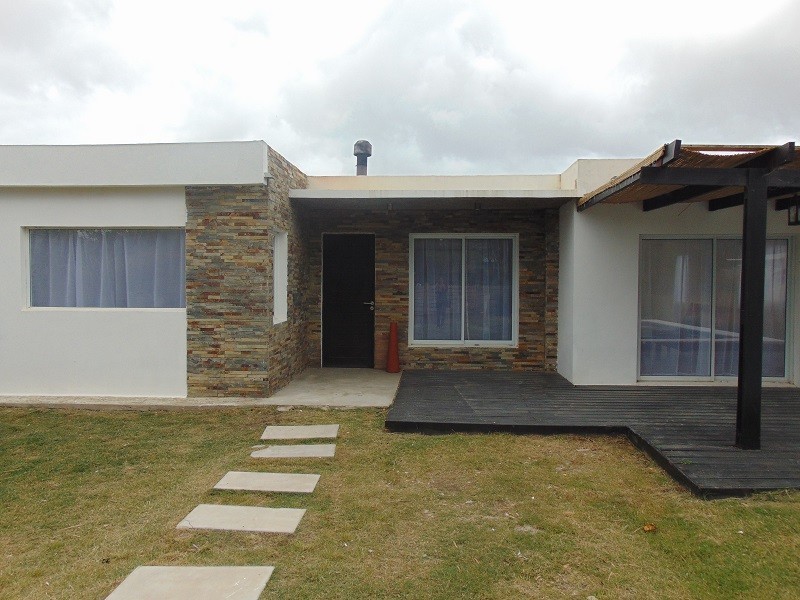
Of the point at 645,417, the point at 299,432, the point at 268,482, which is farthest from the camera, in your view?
the point at 645,417

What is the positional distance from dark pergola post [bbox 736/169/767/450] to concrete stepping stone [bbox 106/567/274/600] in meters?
4.15

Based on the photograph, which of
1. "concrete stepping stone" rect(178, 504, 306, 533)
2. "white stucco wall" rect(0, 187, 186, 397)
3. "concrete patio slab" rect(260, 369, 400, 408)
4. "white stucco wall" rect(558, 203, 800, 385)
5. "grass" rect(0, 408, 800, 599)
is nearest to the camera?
"grass" rect(0, 408, 800, 599)

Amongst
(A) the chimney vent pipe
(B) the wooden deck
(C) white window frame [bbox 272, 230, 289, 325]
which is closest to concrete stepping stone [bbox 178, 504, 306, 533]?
(B) the wooden deck

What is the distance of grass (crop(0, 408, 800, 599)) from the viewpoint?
9.50ft

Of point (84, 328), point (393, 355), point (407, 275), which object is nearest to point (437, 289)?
point (407, 275)

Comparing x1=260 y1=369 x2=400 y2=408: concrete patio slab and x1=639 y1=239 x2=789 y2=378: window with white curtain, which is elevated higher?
x1=639 y1=239 x2=789 y2=378: window with white curtain

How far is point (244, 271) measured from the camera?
6945 millimetres

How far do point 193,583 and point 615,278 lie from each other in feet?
21.2

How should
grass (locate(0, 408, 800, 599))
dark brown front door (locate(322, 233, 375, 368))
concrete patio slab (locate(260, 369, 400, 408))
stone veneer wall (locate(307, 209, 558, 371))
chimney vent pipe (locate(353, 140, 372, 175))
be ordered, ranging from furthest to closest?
chimney vent pipe (locate(353, 140, 372, 175)), dark brown front door (locate(322, 233, 375, 368)), stone veneer wall (locate(307, 209, 558, 371)), concrete patio slab (locate(260, 369, 400, 408)), grass (locate(0, 408, 800, 599))

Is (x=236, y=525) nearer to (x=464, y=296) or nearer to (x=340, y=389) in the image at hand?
(x=340, y=389)

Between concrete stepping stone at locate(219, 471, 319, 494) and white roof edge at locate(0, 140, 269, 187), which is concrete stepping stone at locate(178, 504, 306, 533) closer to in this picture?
concrete stepping stone at locate(219, 471, 319, 494)

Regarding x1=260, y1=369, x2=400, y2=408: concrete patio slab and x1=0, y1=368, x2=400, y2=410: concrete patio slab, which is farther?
x1=260, y1=369, x2=400, y2=408: concrete patio slab

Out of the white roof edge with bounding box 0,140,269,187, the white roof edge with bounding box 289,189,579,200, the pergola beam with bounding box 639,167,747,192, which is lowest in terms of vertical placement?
the pergola beam with bounding box 639,167,747,192

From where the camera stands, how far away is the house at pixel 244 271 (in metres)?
6.94
